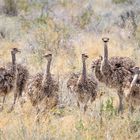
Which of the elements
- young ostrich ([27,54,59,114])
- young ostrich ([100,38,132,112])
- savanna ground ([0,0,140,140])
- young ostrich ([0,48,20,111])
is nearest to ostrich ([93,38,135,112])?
young ostrich ([100,38,132,112])

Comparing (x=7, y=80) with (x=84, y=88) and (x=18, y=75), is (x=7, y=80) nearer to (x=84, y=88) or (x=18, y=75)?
(x=18, y=75)

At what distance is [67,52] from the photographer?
1311 centimetres


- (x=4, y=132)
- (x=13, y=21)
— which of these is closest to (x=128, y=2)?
(x=13, y=21)

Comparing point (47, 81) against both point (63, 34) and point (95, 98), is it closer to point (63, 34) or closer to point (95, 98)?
point (95, 98)

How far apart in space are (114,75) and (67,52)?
4.46 meters

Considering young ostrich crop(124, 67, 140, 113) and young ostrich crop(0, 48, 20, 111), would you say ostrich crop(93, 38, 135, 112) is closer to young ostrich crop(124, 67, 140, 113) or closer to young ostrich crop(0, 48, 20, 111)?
young ostrich crop(124, 67, 140, 113)

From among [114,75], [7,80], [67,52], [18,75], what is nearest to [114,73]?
[114,75]

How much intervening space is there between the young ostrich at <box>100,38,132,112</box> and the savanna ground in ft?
0.71

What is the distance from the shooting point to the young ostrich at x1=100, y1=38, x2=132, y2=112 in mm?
8695

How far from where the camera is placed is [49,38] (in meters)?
13.7

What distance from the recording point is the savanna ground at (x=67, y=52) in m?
6.89

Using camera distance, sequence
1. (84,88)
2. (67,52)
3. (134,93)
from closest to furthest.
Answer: (134,93)
(84,88)
(67,52)

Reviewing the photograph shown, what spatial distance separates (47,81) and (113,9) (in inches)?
646

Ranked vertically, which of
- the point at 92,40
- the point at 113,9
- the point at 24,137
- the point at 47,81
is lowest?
the point at 24,137
